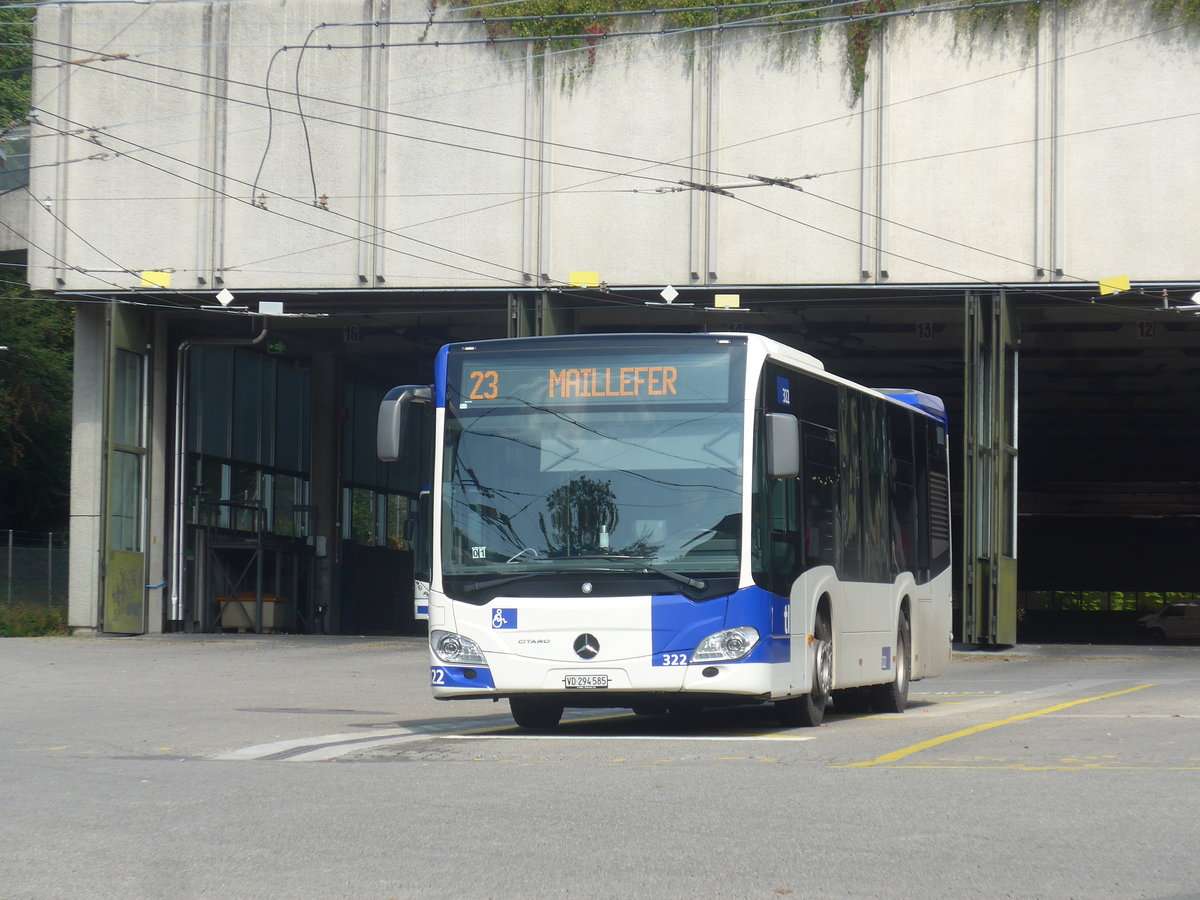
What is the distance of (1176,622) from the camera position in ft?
191

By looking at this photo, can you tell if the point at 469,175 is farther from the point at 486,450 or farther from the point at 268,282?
the point at 486,450

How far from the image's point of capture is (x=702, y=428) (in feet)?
42.9

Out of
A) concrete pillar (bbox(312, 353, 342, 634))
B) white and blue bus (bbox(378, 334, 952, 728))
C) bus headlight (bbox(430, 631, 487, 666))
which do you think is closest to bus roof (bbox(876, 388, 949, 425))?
white and blue bus (bbox(378, 334, 952, 728))

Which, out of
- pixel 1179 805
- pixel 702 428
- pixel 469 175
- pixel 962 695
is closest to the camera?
pixel 1179 805

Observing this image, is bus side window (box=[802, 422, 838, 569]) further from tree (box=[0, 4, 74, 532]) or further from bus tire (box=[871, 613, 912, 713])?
tree (box=[0, 4, 74, 532])

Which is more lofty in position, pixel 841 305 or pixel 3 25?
pixel 3 25

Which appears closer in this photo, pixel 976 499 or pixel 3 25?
pixel 976 499

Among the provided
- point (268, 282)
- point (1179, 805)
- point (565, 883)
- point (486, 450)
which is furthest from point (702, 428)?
point (268, 282)

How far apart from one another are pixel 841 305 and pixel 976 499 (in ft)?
15.3

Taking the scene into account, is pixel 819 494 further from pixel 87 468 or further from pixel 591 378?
pixel 87 468

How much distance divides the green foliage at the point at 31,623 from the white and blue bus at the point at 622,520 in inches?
942

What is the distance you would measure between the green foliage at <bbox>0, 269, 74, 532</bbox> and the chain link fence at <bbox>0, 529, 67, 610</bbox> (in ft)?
10.2

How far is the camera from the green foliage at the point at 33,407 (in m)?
43.1

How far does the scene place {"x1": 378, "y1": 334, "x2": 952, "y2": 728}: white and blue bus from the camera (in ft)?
41.9
